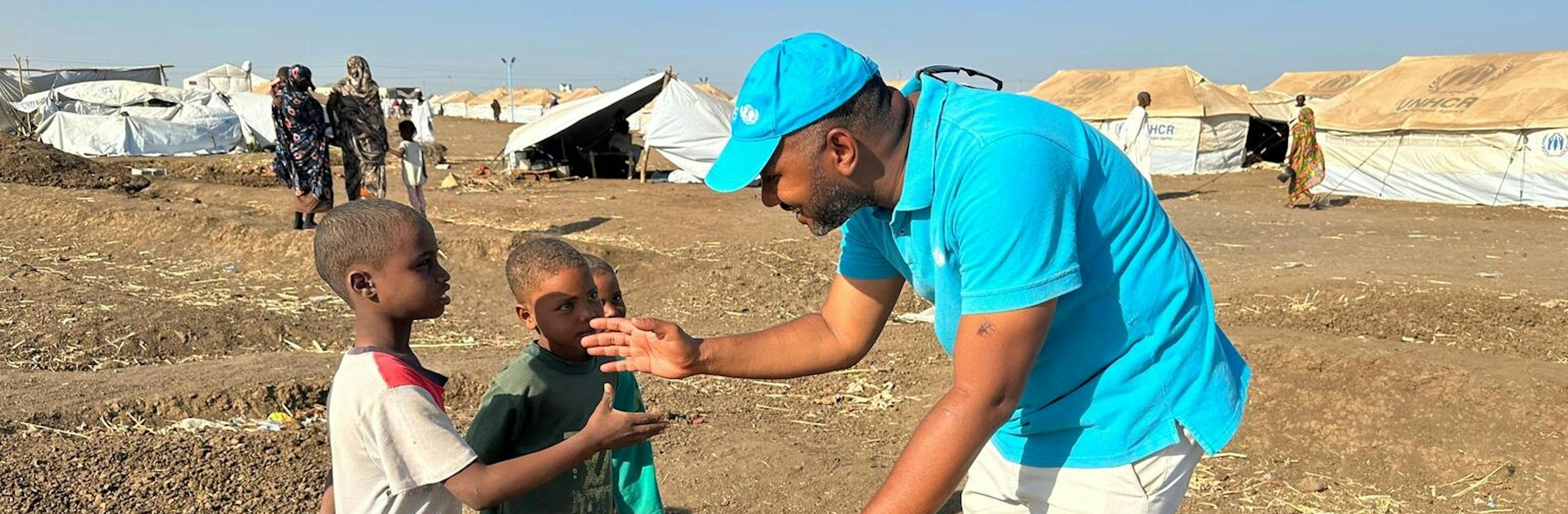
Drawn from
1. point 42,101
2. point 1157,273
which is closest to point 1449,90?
point 1157,273

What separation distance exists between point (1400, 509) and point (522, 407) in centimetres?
332

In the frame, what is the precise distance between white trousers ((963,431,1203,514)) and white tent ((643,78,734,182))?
13983 mm

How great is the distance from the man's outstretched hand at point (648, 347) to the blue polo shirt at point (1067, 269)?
0.50 metres

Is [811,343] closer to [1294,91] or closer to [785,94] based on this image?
[785,94]

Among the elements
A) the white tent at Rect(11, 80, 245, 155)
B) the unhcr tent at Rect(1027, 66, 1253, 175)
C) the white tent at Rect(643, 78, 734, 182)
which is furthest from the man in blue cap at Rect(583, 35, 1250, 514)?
the white tent at Rect(11, 80, 245, 155)

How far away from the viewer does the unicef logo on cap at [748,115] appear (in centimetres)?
161

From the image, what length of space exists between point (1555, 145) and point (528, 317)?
1587 centimetres

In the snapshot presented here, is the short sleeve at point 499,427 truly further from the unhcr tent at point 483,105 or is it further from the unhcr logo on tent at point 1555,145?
the unhcr tent at point 483,105

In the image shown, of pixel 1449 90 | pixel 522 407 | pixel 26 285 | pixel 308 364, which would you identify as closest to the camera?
pixel 522 407

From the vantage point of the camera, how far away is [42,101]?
22.5 meters

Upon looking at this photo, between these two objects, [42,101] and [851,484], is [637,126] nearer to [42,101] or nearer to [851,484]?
[42,101]

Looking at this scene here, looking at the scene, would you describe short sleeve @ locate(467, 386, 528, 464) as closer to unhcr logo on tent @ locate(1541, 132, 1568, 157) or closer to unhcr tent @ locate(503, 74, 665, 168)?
unhcr tent @ locate(503, 74, 665, 168)

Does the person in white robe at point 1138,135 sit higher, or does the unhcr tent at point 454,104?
the person in white robe at point 1138,135

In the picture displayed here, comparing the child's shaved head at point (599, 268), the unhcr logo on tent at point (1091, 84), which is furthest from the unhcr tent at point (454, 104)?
the child's shaved head at point (599, 268)
